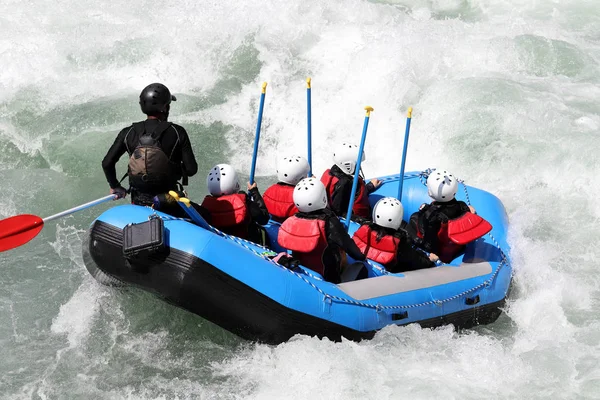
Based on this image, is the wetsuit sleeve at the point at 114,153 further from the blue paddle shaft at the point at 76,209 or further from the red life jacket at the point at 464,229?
the red life jacket at the point at 464,229

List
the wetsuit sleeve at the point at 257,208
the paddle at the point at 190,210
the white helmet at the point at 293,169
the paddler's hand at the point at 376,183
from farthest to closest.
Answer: the paddler's hand at the point at 376,183, the white helmet at the point at 293,169, the wetsuit sleeve at the point at 257,208, the paddle at the point at 190,210

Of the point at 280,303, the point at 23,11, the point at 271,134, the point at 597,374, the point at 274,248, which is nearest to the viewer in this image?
the point at 280,303

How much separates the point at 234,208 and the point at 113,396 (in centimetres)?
162

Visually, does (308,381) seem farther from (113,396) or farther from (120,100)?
(120,100)

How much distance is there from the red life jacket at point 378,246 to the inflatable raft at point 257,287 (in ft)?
0.27

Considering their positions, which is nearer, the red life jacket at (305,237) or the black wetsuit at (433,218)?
the red life jacket at (305,237)

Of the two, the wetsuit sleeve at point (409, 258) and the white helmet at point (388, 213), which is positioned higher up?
the white helmet at point (388, 213)

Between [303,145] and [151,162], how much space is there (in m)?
4.48

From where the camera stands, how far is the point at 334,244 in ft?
19.6

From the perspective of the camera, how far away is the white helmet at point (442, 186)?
6.57m

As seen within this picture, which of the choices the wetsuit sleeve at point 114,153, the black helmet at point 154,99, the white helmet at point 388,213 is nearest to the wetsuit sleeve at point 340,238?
the white helmet at point 388,213

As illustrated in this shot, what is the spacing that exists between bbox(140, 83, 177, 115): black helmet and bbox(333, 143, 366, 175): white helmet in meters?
1.73

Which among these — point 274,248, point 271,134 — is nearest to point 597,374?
point 274,248

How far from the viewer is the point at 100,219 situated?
5.93m
